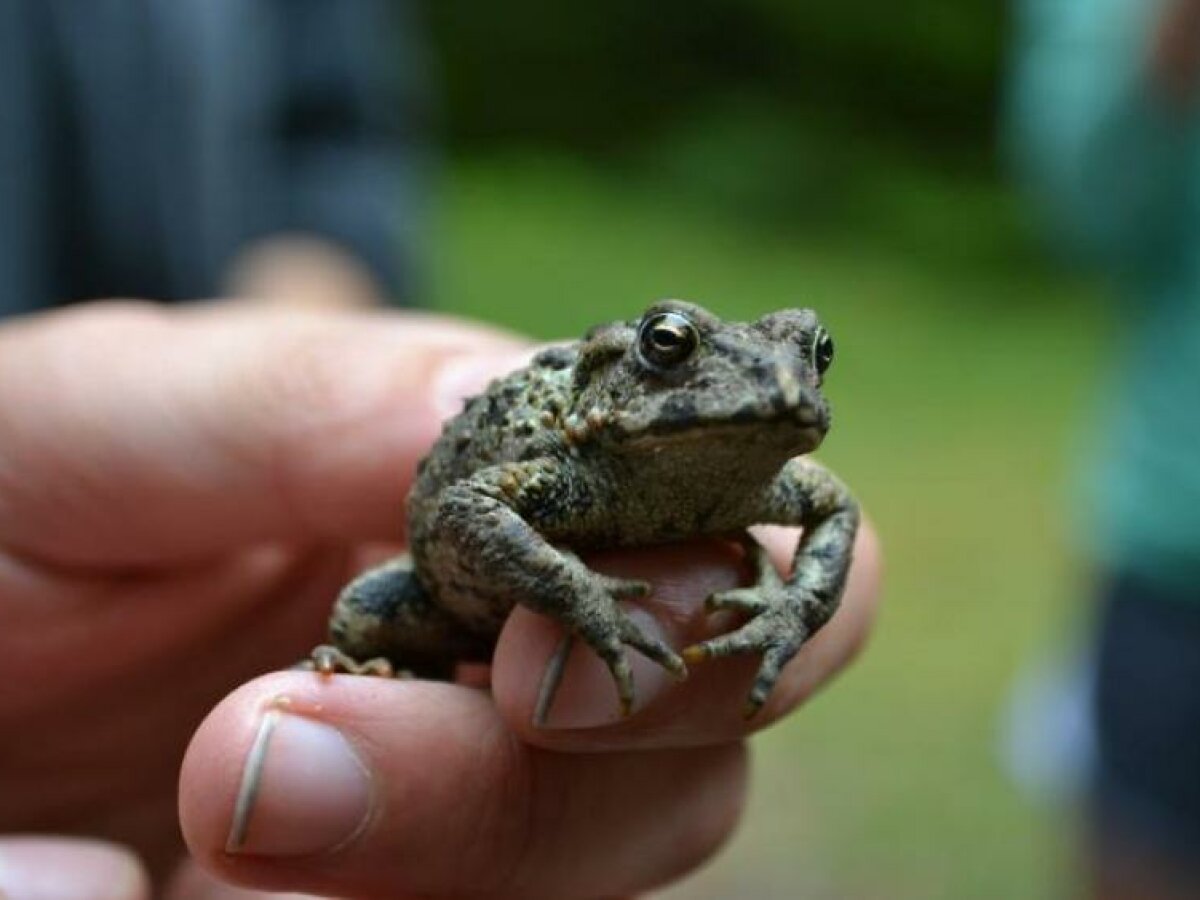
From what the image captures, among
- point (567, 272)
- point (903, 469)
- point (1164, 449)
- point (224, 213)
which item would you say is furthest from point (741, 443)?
point (567, 272)

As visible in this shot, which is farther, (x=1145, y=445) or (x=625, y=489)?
(x=1145, y=445)

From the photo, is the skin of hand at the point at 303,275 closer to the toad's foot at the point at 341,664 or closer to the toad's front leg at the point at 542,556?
the toad's foot at the point at 341,664

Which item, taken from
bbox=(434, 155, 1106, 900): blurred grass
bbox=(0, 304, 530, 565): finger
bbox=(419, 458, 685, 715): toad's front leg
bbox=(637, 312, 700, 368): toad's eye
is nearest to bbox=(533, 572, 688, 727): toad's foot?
bbox=(419, 458, 685, 715): toad's front leg

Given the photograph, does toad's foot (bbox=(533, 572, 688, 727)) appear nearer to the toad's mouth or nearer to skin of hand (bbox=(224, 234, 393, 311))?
the toad's mouth

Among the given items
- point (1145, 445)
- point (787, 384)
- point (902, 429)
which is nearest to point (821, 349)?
point (787, 384)

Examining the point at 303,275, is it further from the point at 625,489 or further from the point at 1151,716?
the point at 625,489

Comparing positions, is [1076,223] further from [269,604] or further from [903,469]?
[903,469]
